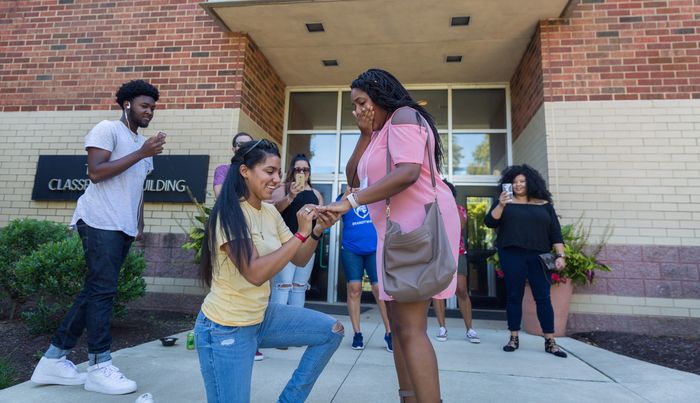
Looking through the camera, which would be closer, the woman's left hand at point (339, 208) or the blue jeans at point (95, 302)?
the woman's left hand at point (339, 208)

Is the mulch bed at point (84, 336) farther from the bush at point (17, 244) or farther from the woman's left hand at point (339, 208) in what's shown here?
the woman's left hand at point (339, 208)

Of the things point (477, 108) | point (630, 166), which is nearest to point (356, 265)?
point (630, 166)

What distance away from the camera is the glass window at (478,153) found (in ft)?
25.7

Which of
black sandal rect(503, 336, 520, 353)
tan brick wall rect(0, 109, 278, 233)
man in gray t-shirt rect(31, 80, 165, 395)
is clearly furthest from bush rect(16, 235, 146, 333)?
black sandal rect(503, 336, 520, 353)

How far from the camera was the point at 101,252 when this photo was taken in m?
2.76

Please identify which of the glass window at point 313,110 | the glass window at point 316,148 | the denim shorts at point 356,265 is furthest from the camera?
the glass window at point 313,110

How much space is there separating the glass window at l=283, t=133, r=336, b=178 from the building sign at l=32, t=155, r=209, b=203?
2262mm

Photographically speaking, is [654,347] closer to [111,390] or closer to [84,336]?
[111,390]

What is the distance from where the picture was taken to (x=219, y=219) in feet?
6.31

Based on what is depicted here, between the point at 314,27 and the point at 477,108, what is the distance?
3.61 meters

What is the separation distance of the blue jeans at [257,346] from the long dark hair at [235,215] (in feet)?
0.98

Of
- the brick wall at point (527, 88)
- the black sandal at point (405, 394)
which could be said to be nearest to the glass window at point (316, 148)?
the brick wall at point (527, 88)

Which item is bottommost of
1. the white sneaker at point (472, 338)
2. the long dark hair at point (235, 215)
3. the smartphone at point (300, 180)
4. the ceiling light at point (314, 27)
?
the white sneaker at point (472, 338)

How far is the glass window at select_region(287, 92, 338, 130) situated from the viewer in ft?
27.6
